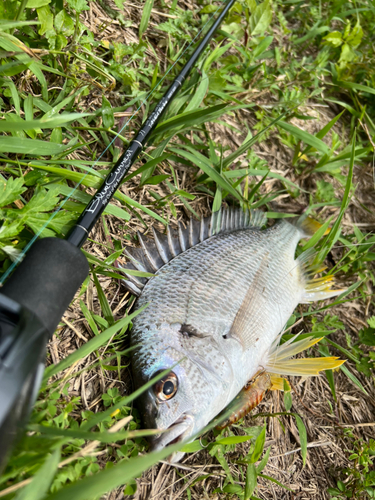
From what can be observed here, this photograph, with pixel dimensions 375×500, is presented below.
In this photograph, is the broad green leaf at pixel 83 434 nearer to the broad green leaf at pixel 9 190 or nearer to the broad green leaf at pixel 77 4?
the broad green leaf at pixel 9 190

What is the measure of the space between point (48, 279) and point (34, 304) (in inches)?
4.1

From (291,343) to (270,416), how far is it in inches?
17.3

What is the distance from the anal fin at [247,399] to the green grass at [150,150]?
0.43 feet

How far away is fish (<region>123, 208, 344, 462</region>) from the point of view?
5.57 ft

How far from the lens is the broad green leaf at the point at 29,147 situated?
1.67 meters

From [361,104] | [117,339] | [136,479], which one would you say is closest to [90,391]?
[117,339]

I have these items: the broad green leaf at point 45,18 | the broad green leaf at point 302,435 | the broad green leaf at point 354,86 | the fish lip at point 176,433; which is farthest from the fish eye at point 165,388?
the broad green leaf at point 354,86

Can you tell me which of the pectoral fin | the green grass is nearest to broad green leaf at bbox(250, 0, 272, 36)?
the green grass

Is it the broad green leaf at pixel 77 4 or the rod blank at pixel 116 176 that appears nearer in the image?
the rod blank at pixel 116 176

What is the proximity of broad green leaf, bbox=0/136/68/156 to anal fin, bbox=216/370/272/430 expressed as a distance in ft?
4.99

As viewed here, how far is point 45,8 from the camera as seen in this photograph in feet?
6.15

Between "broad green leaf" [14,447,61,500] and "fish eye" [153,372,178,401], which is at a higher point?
"broad green leaf" [14,447,61,500]

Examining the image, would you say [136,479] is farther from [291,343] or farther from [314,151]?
[314,151]

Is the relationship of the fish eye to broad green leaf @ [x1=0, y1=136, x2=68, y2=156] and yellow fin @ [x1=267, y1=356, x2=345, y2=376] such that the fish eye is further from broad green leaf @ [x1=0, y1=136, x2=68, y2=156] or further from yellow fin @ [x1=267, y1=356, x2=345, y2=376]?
broad green leaf @ [x1=0, y1=136, x2=68, y2=156]
